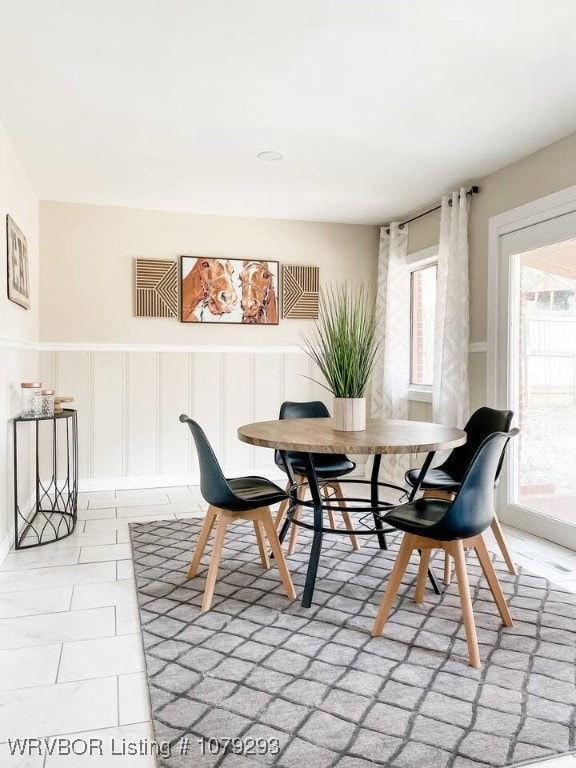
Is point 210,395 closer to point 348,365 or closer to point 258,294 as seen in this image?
point 258,294

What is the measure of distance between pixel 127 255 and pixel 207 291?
28.2 inches

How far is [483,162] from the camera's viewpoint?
3629 millimetres

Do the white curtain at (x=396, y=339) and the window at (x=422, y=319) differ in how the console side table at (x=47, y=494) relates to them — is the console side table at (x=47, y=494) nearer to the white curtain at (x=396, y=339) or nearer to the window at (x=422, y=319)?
the white curtain at (x=396, y=339)

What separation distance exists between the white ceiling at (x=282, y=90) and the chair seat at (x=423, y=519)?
1.86 m

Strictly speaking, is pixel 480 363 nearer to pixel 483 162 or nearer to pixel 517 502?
pixel 517 502

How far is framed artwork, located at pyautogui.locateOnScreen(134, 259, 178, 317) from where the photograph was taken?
475 centimetres

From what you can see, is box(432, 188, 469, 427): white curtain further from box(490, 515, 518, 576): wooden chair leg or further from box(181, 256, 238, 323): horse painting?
box(181, 256, 238, 323): horse painting

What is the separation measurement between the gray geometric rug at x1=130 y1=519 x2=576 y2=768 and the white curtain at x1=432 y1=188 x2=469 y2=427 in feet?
4.67

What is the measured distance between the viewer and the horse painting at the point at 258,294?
16.4 feet

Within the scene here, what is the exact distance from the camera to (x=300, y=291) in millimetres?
5168

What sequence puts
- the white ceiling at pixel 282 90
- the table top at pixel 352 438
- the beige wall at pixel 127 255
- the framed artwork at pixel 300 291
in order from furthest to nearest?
the framed artwork at pixel 300 291 → the beige wall at pixel 127 255 → the table top at pixel 352 438 → the white ceiling at pixel 282 90

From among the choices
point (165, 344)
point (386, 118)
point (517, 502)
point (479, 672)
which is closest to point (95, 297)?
point (165, 344)

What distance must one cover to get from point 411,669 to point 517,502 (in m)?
2.05

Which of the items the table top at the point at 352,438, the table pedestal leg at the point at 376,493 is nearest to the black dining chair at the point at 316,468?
the table pedestal leg at the point at 376,493
